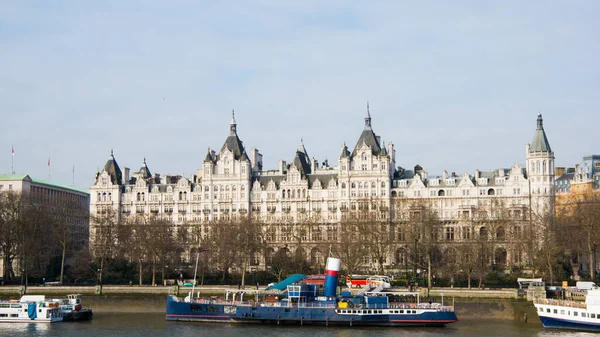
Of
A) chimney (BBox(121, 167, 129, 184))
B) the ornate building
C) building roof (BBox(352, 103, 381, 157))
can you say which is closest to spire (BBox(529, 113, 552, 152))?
the ornate building

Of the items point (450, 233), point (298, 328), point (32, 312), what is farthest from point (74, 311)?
point (450, 233)

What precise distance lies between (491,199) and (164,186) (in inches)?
2149

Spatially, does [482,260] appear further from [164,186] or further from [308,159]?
[164,186]

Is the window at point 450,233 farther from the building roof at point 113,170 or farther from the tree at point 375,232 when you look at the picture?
the building roof at point 113,170

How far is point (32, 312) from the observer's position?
95938 mm

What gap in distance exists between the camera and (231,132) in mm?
158750

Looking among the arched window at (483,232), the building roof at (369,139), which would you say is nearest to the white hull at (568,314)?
the arched window at (483,232)

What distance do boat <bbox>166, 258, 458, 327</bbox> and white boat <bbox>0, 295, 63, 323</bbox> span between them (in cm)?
1195

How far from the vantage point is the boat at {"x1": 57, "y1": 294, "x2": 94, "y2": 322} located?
97.3 metres

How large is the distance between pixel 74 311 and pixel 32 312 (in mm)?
4238

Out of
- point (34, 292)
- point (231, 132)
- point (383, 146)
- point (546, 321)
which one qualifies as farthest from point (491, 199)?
point (34, 292)

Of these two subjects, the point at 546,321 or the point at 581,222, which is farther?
the point at 581,222

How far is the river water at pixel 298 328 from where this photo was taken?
83.9 metres

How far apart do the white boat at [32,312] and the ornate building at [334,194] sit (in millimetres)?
46644
